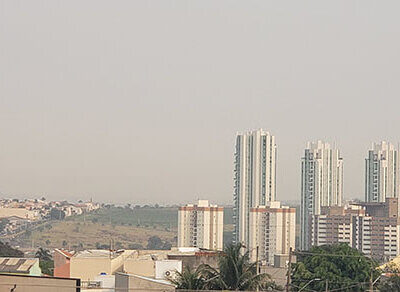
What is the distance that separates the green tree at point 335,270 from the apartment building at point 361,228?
215ft

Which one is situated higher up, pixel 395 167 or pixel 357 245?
pixel 395 167

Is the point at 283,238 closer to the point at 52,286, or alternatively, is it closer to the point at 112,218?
the point at 112,218

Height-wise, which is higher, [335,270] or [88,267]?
[88,267]

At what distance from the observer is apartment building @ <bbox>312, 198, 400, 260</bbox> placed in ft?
354

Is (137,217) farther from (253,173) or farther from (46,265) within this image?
(46,265)

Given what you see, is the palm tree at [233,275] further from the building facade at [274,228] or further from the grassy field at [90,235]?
the grassy field at [90,235]

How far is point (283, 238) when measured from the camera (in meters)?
103

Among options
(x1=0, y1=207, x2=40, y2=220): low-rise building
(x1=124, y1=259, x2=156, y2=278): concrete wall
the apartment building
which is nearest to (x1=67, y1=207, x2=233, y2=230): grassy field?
(x1=0, y1=207, x2=40, y2=220): low-rise building

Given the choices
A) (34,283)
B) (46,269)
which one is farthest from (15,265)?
(46,269)

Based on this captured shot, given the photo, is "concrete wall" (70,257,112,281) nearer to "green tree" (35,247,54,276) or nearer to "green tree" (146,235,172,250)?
"green tree" (35,247,54,276)

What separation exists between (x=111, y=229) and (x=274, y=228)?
2737 centimetres

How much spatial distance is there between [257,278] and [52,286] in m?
6.97

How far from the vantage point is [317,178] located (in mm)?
Result: 119312

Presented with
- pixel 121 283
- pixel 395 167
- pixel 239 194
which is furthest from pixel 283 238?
pixel 121 283
